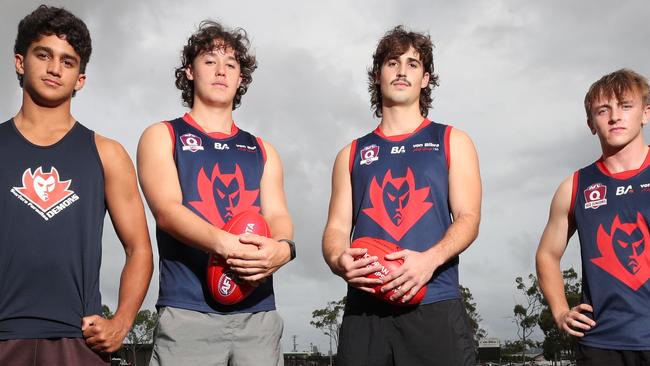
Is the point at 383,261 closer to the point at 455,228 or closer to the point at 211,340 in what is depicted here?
the point at 455,228

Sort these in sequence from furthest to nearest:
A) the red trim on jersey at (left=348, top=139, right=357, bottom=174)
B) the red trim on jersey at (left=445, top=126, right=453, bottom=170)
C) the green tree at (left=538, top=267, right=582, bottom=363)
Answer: the green tree at (left=538, top=267, right=582, bottom=363), the red trim on jersey at (left=348, top=139, right=357, bottom=174), the red trim on jersey at (left=445, top=126, right=453, bottom=170)

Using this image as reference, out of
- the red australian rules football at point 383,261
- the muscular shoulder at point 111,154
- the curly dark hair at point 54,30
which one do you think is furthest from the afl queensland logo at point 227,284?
the curly dark hair at point 54,30

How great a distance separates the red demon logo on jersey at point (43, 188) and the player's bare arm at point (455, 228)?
2.21 meters

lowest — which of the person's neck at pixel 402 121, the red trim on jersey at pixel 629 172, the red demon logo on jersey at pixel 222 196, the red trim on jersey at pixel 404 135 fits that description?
the red demon logo on jersey at pixel 222 196

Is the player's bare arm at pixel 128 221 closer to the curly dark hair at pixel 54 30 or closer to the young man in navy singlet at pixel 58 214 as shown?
the young man in navy singlet at pixel 58 214

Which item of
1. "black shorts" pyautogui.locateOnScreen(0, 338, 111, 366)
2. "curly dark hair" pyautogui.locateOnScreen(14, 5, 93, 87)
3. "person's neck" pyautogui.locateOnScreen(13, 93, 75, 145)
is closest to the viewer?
"black shorts" pyautogui.locateOnScreen(0, 338, 111, 366)

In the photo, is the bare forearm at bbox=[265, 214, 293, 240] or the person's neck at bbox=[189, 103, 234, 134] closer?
the bare forearm at bbox=[265, 214, 293, 240]

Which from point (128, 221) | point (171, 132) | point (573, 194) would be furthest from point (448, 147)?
Result: point (128, 221)

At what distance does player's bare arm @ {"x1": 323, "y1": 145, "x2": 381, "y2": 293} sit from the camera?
4.89 metres

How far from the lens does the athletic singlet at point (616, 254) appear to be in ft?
18.2

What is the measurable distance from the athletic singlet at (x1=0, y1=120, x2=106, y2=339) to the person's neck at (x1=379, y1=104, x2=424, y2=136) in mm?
2393

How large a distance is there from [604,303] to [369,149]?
7.46 ft

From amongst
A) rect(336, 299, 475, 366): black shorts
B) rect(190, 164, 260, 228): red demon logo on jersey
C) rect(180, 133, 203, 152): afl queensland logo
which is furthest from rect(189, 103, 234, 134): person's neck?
rect(336, 299, 475, 366): black shorts

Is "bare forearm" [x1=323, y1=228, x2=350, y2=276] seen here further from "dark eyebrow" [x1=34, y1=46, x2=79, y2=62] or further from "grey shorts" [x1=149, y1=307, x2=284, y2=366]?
"dark eyebrow" [x1=34, y1=46, x2=79, y2=62]
